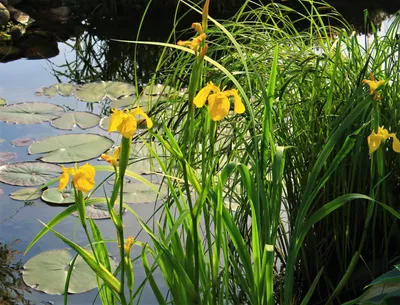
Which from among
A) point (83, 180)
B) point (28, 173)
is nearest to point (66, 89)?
point (28, 173)

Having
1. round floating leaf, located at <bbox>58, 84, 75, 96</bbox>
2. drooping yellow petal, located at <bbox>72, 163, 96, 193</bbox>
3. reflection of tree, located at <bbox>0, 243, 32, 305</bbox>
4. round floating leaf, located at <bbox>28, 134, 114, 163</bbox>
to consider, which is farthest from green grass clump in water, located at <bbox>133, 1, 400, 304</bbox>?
round floating leaf, located at <bbox>58, 84, 75, 96</bbox>

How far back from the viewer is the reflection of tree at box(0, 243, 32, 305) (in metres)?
1.82

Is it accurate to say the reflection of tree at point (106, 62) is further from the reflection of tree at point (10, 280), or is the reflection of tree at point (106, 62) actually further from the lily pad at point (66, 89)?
the reflection of tree at point (10, 280)

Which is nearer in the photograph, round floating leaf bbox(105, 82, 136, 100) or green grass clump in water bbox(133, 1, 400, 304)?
green grass clump in water bbox(133, 1, 400, 304)

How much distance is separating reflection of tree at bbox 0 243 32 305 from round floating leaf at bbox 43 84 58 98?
1495 mm

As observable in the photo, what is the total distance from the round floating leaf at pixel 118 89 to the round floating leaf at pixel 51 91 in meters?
0.29

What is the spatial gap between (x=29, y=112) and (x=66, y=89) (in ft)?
1.32

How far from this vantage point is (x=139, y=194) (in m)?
2.35

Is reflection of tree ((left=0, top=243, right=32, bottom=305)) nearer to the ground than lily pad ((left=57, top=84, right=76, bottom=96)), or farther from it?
nearer to the ground

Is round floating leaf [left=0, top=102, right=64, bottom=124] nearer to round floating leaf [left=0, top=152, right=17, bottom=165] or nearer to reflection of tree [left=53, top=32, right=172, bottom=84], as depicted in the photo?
round floating leaf [left=0, top=152, right=17, bottom=165]

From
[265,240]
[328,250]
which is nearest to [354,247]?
[328,250]

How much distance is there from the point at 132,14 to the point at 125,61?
4.65 ft

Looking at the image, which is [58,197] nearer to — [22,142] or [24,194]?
[24,194]

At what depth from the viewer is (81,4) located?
5.62m
